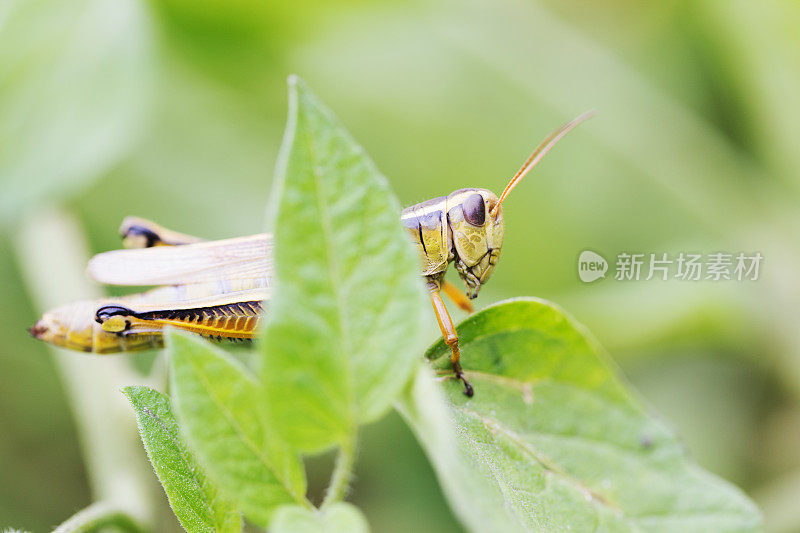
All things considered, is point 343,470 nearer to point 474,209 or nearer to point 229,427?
point 229,427

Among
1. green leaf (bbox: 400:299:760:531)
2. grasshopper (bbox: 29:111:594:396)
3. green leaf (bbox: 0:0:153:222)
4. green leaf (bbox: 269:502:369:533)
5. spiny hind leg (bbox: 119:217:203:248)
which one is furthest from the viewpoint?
green leaf (bbox: 0:0:153:222)

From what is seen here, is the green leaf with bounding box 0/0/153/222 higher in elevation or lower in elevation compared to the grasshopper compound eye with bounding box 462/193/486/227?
higher

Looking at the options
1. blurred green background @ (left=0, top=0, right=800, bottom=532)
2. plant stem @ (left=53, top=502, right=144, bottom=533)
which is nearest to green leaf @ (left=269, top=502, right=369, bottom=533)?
plant stem @ (left=53, top=502, right=144, bottom=533)

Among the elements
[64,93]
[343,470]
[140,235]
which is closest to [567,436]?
[343,470]

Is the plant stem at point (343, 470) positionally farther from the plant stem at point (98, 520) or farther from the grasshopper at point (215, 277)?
the grasshopper at point (215, 277)

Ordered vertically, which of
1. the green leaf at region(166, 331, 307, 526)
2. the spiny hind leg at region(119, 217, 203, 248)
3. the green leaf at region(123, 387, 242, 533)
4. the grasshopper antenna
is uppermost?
the grasshopper antenna

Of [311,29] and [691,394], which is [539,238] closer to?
[691,394]

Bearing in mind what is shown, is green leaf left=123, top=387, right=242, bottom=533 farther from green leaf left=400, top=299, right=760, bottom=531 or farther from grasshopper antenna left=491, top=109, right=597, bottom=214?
grasshopper antenna left=491, top=109, right=597, bottom=214

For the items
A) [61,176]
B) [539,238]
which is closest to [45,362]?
[61,176]
